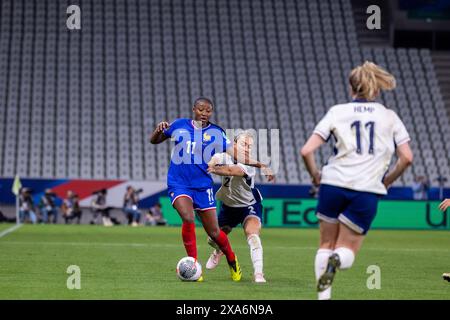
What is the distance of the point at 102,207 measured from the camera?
33.3 metres

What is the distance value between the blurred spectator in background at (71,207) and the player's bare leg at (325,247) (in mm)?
24313

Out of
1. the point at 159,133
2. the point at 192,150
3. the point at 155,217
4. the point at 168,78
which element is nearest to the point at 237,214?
the point at 192,150

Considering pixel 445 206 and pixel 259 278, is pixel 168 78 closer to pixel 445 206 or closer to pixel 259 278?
pixel 259 278

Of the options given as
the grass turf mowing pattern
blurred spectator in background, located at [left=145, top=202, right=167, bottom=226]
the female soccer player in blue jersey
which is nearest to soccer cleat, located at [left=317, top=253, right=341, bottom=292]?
the grass turf mowing pattern

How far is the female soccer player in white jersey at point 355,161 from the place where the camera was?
908 centimetres

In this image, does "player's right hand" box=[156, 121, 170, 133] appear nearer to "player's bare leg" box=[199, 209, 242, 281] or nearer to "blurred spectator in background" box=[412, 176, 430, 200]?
"player's bare leg" box=[199, 209, 242, 281]

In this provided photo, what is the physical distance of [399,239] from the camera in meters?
26.3

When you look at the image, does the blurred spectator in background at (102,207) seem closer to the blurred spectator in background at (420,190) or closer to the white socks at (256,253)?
the blurred spectator in background at (420,190)

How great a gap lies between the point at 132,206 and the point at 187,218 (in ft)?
67.6

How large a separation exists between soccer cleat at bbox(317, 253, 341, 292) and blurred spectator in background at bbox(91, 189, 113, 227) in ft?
79.9

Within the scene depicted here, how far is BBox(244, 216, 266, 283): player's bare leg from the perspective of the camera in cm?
1286
